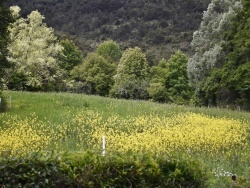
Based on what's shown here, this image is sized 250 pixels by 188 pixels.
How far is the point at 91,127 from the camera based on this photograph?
17625 millimetres

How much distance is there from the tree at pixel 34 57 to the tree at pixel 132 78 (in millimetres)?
12187

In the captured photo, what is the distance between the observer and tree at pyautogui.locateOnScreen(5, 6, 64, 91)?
109 feet

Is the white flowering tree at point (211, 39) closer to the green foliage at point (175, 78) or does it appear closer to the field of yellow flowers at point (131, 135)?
the field of yellow flowers at point (131, 135)

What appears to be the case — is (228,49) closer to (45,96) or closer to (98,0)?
(45,96)

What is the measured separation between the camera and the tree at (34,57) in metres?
33.3

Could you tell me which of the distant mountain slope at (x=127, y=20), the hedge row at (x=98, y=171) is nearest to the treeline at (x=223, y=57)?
the hedge row at (x=98, y=171)

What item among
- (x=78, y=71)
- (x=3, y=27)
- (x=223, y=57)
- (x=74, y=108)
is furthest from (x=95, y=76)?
(x=3, y=27)

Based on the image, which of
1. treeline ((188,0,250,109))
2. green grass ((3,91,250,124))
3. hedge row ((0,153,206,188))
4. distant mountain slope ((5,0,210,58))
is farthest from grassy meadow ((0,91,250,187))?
distant mountain slope ((5,0,210,58))

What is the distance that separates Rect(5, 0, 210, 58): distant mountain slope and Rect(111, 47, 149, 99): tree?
34810mm

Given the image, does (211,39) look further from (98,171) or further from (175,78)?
(98,171)

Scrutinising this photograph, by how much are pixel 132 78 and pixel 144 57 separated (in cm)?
528

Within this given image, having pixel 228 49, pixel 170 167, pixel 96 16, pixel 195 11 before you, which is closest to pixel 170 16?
pixel 195 11

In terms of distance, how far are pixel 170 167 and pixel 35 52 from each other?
2929 cm

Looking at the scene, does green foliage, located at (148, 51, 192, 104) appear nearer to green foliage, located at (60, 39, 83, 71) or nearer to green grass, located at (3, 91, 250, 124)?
green foliage, located at (60, 39, 83, 71)
